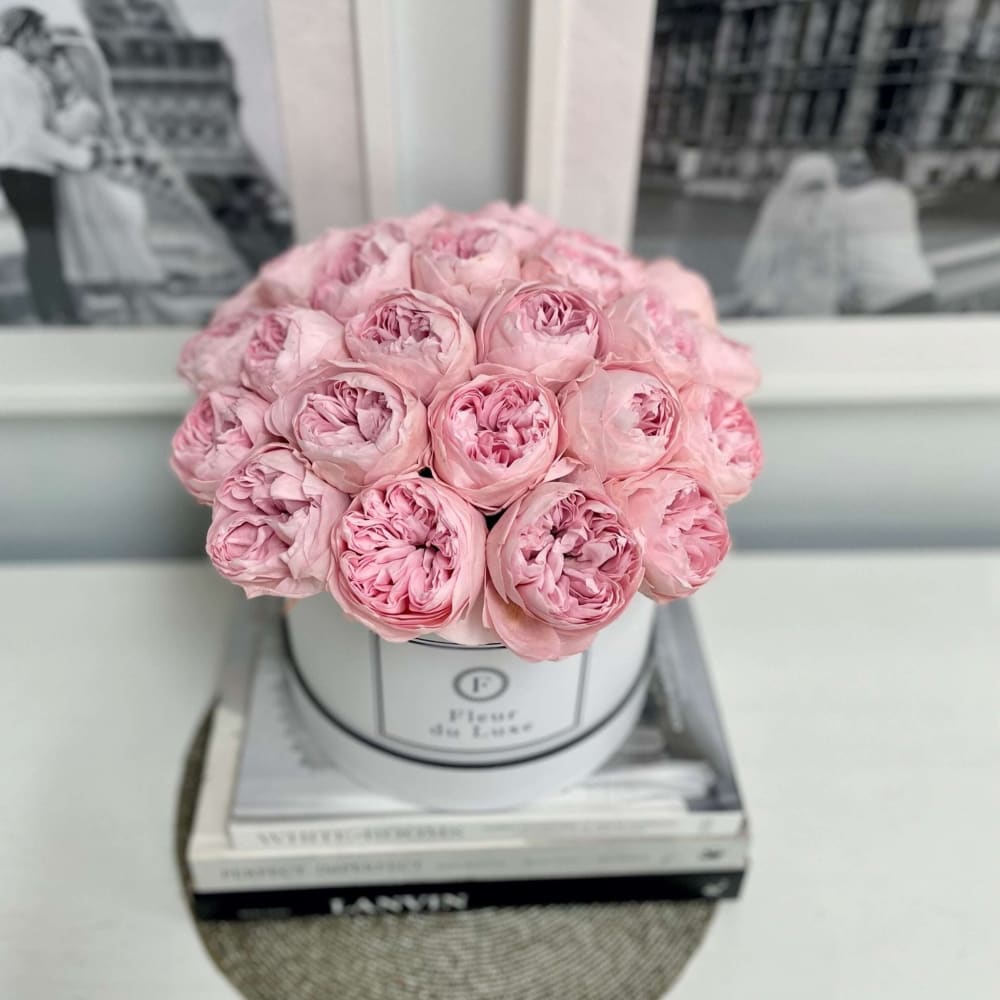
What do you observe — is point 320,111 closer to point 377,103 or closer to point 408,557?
point 377,103

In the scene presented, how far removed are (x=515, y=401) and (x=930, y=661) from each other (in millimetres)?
447

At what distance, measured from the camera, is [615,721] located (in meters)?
0.50

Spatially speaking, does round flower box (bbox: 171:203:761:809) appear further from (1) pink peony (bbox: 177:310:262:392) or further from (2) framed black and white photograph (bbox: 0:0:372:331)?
(2) framed black and white photograph (bbox: 0:0:372:331)

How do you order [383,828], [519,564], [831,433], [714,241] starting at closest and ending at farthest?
1. [519,564]
2. [383,828]
3. [714,241]
4. [831,433]

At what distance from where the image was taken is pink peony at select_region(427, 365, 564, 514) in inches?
13.6

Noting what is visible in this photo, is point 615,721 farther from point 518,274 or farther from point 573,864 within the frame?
point 518,274

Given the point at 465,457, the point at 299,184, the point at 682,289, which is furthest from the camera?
the point at 299,184

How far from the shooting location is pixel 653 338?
39 cm

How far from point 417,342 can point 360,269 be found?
3.1 inches

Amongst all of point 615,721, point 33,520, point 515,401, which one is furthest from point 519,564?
point 33,520

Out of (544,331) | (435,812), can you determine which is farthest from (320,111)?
(435,812)

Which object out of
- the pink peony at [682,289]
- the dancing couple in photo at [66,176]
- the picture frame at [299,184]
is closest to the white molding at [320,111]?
the picture frame at [299,184]

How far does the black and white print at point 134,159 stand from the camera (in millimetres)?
519

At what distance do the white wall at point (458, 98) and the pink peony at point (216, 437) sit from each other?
0.25 metres
